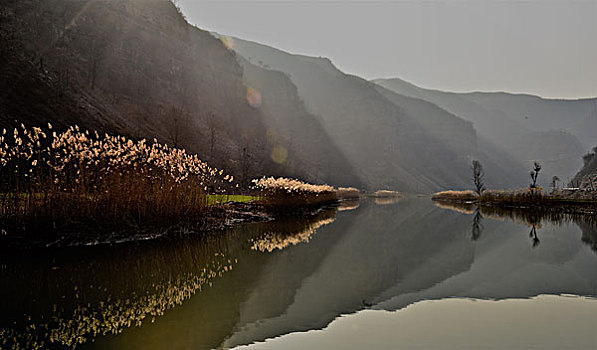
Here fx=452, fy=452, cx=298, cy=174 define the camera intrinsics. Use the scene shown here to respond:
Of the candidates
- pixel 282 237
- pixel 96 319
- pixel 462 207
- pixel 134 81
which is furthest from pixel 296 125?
pixel 96 319

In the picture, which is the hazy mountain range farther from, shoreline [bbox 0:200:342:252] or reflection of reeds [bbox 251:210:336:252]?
reflection of reeds [bbox 251:210:336:252]

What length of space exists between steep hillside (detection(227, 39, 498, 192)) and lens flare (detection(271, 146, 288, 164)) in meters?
40.1

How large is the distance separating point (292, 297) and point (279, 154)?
80640mm

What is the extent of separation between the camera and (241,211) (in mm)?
24953

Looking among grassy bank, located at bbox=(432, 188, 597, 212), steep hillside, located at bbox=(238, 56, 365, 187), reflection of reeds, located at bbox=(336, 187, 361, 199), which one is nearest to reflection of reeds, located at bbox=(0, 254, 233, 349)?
grassy bank, located at bbox=(432, 188, 597, 212)

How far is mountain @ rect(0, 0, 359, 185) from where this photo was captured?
1732 inches

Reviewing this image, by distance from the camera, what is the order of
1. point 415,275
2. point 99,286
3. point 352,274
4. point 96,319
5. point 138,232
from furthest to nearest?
1. point 138,232
2. point 415,275
3. point 352,274
4. point 99,286
5. point 96,319

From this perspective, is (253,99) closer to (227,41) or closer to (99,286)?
(227,41)

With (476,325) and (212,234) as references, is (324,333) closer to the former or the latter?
(476,325)

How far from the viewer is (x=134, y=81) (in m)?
63.9

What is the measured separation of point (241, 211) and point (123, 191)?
32.6 ft

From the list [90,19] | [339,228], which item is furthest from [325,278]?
[90,19]

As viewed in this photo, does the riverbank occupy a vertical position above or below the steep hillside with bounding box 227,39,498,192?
below

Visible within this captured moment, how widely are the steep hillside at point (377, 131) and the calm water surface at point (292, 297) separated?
11373 centimetres
